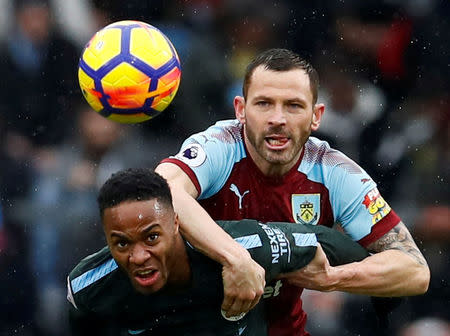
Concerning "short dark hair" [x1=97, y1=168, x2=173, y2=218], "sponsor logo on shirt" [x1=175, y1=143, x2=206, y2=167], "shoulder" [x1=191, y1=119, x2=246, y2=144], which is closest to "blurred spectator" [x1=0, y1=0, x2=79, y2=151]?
"shoulder" [x1=191, y1=119, x2=246, y2=144]

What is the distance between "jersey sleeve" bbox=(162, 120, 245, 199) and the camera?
4586 millimetres

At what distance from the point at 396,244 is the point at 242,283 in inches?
43.8

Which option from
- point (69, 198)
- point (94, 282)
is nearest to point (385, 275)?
point (94, 282)

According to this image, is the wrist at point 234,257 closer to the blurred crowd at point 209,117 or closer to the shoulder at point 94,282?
the shoulder at point 94,282

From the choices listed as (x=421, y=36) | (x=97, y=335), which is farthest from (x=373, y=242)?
(x=421, y=36)

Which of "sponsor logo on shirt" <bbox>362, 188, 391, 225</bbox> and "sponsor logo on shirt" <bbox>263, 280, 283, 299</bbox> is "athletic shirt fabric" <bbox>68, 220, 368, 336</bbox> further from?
"sponsor logo on shirt" <bbox>362, 188, 391, 225</bbox>

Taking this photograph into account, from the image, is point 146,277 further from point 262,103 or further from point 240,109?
point 240,109

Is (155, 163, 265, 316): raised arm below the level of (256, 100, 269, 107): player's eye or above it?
below

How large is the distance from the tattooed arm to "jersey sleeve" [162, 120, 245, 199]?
2.45 ft

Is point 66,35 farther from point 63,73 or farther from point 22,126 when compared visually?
point 22,126

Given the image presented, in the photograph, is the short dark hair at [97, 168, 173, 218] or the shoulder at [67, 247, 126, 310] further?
the shoulder at [67, 247, 126, 310]

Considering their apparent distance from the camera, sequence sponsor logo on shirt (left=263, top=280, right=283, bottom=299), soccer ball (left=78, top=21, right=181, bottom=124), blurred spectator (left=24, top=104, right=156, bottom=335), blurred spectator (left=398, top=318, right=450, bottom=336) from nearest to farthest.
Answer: sponsor logo on shirt (left=263, top=280, right=283, bottom=299) < soccer ball (left=78, top=21, right=181, bottom=124) < blurred spectator (left=24, top=104, right=156, bottom=335) < blurred spectator (left=398, top=318, right=450, bottom=336)

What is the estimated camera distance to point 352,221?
4.73 m

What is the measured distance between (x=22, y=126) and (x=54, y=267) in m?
1.01
